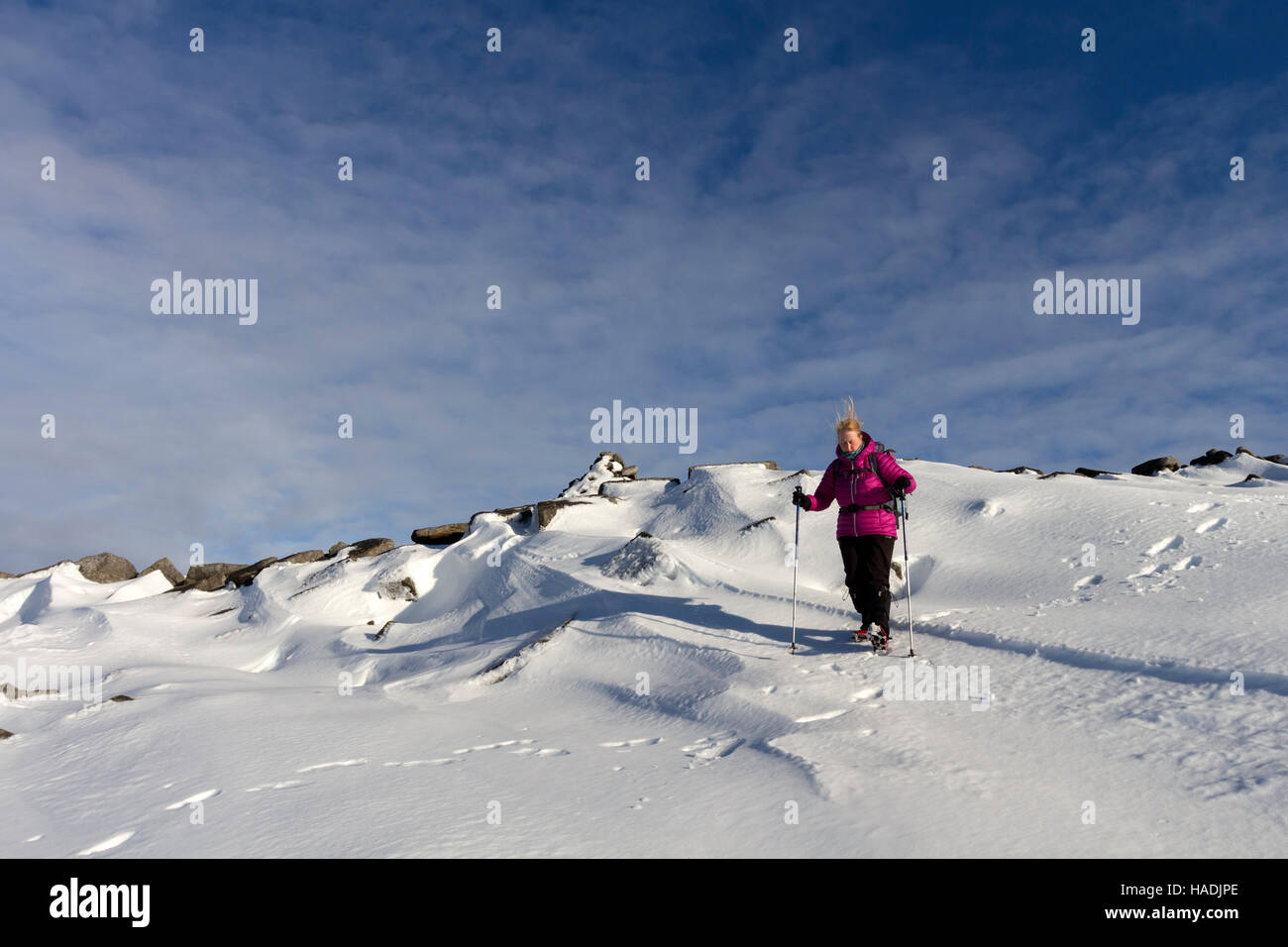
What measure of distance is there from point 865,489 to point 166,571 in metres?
20.2

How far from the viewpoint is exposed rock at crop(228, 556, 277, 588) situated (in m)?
16.1

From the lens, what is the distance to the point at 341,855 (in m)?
3.58

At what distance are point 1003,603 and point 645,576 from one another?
4401 millimetres

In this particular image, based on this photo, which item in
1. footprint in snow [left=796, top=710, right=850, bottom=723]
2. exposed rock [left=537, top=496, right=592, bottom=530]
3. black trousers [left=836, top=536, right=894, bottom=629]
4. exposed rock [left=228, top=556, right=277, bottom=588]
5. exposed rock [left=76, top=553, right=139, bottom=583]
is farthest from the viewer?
exposed rock [left=76, top=553, right=139, bottom=583]

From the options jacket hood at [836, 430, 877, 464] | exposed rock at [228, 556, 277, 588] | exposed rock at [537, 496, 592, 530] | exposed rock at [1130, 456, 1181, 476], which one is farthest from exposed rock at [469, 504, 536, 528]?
exposed rock at [1130, 456, 1181, 476]

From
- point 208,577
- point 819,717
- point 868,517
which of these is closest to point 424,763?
point 819,717

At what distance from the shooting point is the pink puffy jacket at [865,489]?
7.10 meters

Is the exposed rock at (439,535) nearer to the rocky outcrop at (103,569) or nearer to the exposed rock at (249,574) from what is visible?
the exposed rock at (249,574)

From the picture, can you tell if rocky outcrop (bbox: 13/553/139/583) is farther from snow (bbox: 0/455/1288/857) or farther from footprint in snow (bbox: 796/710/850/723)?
footprint in snow (bbox: 796/710/850/723)

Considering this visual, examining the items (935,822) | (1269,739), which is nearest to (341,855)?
(935,822)

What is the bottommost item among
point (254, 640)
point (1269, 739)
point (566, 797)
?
point (254, 640)

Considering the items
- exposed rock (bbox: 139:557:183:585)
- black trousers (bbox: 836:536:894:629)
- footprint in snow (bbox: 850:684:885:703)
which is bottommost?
exposed rock (bbox: 139:557:183:585)
